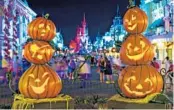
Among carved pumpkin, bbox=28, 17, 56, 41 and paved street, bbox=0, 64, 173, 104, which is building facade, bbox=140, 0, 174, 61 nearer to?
paved street, bbox=0, 64, 173, 104

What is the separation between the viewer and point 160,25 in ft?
158

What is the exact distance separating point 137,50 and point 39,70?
1952mm

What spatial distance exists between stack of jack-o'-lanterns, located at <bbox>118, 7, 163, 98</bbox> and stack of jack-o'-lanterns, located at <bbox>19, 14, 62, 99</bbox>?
1423mm

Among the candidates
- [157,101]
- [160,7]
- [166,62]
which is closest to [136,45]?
[157,101]

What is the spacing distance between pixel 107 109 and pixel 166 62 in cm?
1093

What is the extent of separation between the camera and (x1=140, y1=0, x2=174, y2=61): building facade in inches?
1335

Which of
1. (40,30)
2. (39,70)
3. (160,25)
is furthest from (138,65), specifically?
(160,25)

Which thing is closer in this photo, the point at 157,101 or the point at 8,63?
the point at 157,101

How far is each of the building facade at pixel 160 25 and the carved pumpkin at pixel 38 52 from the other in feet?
75.9

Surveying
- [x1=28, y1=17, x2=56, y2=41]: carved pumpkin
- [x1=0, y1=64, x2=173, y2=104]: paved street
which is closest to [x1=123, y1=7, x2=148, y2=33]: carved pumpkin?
[x1=28, y1=17, x2=56, y2=41]: carved pumpkin

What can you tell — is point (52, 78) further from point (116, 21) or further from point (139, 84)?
point (116, 21)

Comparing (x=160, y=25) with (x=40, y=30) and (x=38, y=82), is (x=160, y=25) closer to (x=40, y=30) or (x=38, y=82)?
(x=40, y=30)

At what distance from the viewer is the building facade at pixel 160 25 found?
3391cm

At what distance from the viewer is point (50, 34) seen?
23.2 ft
